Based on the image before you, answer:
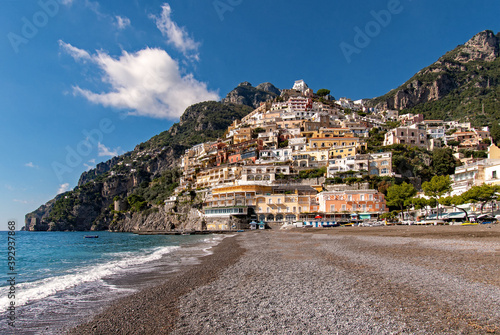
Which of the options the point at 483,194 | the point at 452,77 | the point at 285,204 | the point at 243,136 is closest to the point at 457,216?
the point at 483,194

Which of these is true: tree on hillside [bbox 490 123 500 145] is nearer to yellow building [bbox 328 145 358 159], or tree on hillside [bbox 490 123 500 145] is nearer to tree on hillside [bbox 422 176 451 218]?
yellow building [bbox 328 145 358 159]

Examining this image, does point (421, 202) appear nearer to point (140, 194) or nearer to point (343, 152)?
point (343, 152)

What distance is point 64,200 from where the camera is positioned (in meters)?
125

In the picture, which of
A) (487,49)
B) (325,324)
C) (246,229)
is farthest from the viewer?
(487,49)

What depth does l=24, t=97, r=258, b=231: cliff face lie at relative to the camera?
85750mm

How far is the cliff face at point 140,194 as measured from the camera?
281ft

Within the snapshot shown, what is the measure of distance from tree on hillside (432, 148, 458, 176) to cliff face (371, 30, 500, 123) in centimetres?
6293

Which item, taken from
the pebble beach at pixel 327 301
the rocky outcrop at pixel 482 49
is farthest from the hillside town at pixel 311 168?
the rocky outcrop at pixel 482 49

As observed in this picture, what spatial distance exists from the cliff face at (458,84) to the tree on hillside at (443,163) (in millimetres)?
62934

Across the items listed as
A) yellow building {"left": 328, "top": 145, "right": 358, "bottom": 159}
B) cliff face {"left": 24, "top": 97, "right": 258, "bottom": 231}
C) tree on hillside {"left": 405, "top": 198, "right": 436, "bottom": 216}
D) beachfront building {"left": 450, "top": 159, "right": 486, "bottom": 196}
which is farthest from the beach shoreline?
yellow building {"left": 328, "top": 145, "right": 358, "bottom": 159}

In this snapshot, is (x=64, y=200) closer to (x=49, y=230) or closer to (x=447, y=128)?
(x=49, y=230)

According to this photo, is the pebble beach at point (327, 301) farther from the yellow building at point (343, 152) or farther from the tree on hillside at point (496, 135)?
the tree on hillside at point (496, 135)

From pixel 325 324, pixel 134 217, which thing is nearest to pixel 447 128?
pixel 134 217

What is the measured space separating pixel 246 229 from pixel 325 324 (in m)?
51.5
